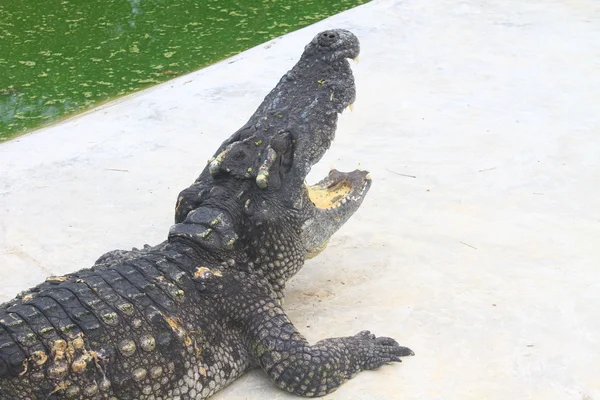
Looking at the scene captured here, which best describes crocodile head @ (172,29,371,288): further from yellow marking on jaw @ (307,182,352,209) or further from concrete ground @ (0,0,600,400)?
concrete ground @ (0,0,600,400)

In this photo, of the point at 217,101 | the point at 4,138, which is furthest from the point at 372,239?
the point at 4,138

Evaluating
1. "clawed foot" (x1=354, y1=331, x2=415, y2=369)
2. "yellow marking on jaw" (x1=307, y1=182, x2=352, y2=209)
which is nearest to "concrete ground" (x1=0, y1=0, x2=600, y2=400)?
"clawed foot" (x1=354, y1=331, x2=415, y2=369)

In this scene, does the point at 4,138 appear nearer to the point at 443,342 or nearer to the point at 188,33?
the point at 188,33

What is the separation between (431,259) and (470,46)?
12.1 feet

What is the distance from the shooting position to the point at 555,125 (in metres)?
5.68

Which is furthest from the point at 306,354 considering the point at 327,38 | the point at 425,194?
the point at 425,194

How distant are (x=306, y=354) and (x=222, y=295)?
0.46 meters

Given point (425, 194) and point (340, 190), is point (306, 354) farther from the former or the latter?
point (425, 194)

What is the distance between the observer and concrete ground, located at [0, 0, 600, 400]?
354cm

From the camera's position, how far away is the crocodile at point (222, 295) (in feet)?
10.0

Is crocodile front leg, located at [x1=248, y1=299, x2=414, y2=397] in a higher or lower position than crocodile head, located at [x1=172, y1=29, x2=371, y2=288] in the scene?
lower

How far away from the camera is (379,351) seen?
3459mm

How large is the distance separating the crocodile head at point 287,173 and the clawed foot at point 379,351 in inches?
20.1

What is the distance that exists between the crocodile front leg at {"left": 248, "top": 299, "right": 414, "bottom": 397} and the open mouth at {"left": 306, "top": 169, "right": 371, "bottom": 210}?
734mm
